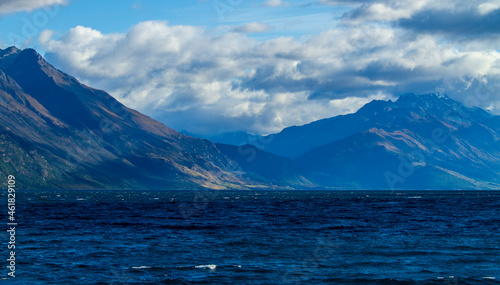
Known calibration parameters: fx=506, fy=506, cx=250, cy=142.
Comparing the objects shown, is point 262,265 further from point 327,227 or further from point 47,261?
point 327,227

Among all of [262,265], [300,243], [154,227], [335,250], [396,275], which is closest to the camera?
[396,275]

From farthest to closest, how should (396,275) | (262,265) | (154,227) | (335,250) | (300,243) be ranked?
(154,227) → (300,243) → (335,250) → (262,265) → (396,275)

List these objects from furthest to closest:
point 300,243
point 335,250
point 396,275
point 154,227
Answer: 1. point 154,227
2. point 300,243
3. point 335,250
4. point 396,275

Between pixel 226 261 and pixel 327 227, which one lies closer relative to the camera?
pixel 226 261

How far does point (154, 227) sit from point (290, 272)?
5353 centimetres

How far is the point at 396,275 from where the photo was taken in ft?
173

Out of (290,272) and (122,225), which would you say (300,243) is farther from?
(122,225)

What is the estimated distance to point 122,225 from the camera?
106 meters

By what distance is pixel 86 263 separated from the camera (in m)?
59.0

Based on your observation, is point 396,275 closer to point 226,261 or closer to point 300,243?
point 226,261

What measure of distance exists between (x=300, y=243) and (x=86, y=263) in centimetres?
3200

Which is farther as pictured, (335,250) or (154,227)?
(154,227)

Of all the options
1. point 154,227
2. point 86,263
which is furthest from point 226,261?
point 154,227

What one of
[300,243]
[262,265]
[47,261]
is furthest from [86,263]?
[300,243]
